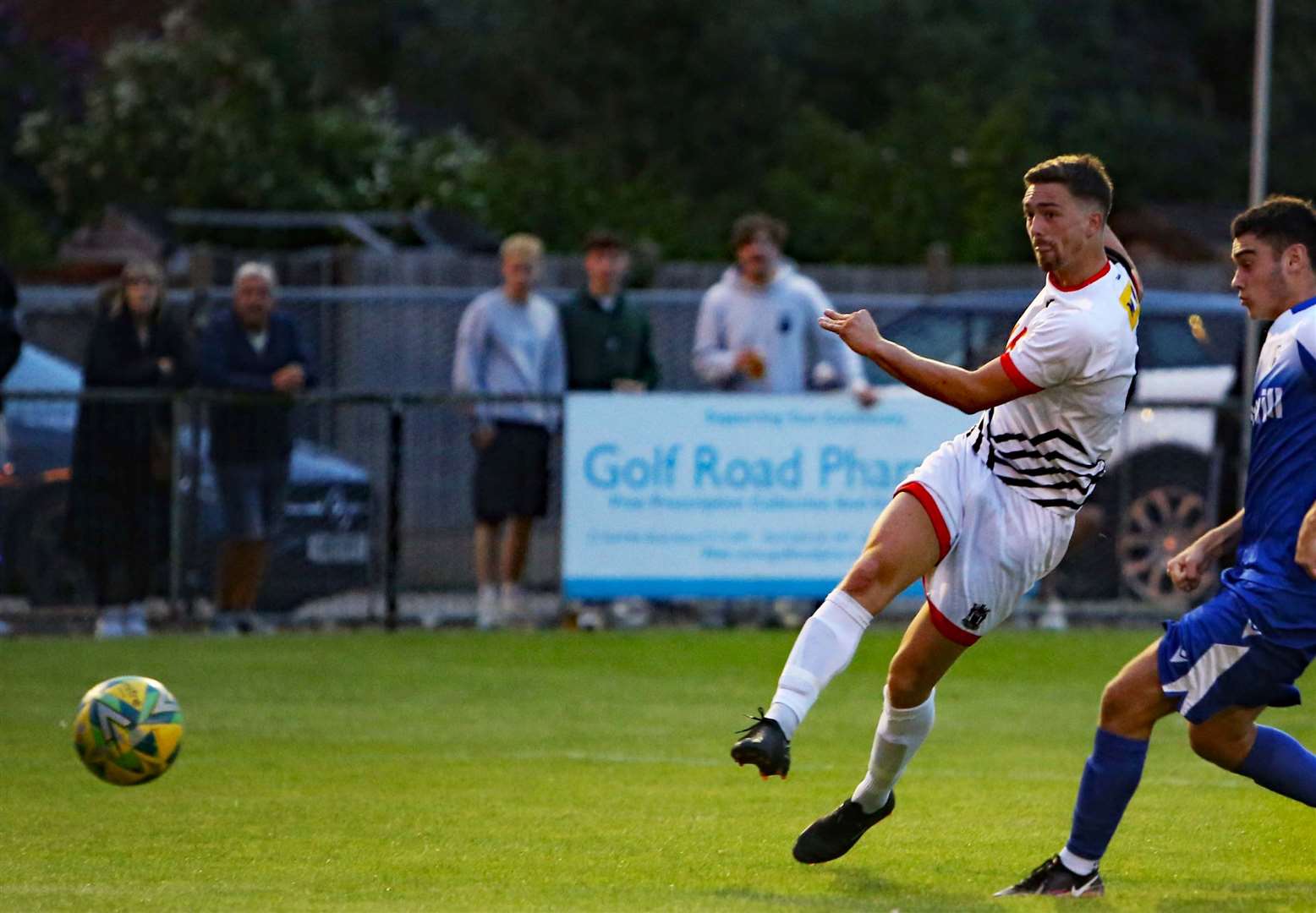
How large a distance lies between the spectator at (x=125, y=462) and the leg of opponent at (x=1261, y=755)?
878 cm

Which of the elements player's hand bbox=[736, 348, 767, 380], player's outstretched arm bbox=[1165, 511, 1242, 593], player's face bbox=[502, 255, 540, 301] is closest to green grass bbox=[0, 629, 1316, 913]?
player's outstretched arm bbox=[1165, 511, 1242, 593]

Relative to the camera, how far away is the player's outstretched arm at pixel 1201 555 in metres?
6.64

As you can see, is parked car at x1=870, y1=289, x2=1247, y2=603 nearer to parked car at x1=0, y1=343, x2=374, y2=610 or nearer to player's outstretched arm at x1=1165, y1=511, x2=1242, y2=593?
parked car at x1=0, y1=343, x2=374, y2=610

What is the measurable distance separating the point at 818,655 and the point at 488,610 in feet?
26.5

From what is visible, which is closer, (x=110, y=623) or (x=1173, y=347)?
(x=110, y=623)

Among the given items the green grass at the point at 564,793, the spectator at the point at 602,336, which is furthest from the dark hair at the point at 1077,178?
the spectator at the point at 602,336

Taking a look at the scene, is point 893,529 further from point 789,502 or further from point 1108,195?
point 789,502

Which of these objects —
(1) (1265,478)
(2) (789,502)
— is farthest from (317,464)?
(1) (1265,478)

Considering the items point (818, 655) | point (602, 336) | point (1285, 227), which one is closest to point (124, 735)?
point (818, 655)

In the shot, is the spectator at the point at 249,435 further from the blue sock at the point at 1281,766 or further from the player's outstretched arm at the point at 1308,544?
the player's outstretched arm at the point at 1308,544

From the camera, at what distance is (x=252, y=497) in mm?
13969

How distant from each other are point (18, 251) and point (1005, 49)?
27.6 metres

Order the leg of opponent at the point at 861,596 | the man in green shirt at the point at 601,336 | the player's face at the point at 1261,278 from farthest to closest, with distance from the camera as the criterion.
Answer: the man in green shirt at the point at 601,336 → the leg of opponent at the point at 861,596 → the player's face at the point at 1261,278

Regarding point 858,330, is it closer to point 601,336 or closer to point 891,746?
point 891,746
